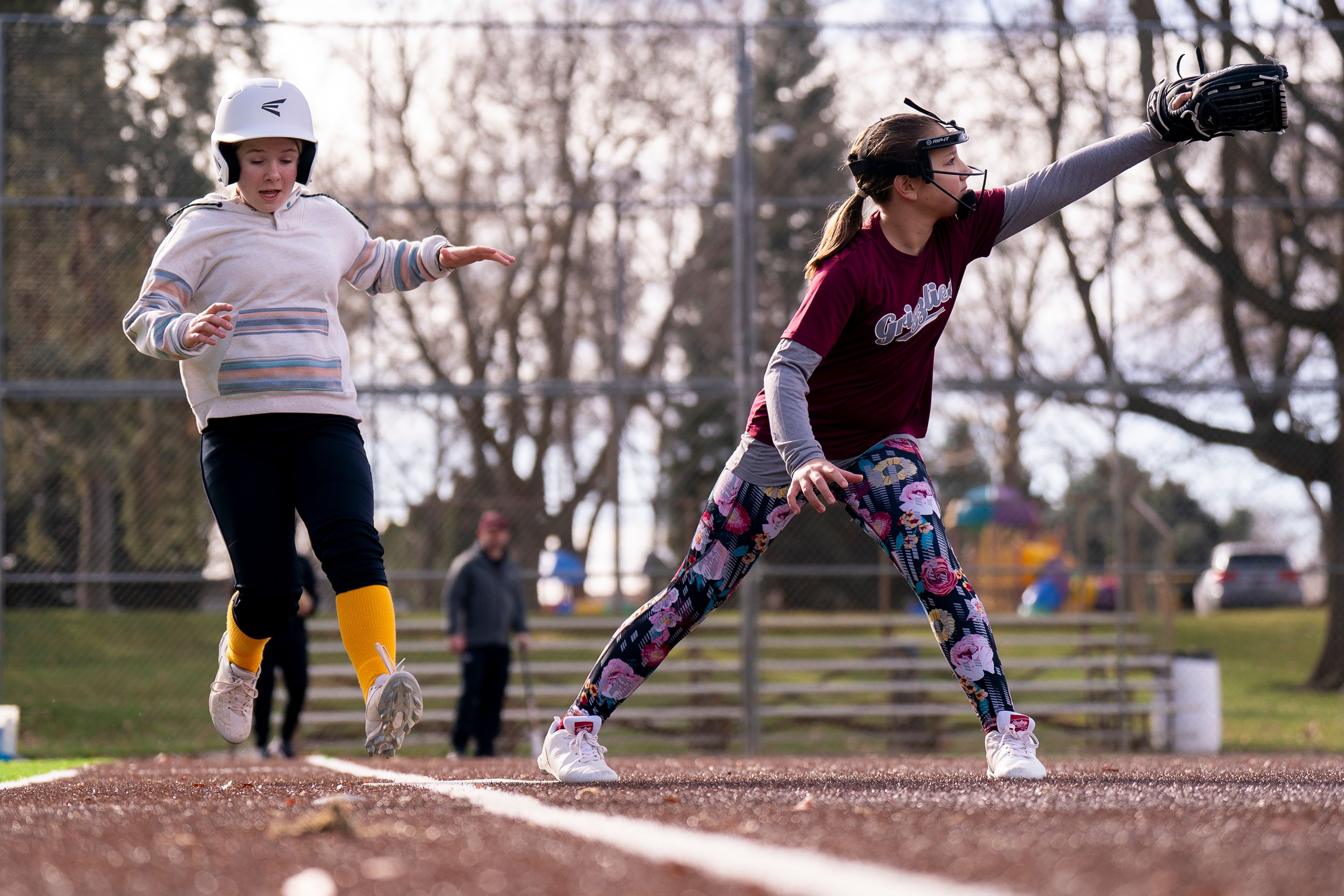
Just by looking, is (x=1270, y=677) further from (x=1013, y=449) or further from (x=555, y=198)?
(x=555, y=198)

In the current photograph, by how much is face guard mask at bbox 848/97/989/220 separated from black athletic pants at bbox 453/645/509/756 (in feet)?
22.2

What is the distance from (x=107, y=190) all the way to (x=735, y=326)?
525 cm

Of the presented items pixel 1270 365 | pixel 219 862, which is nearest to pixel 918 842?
pixel 219 862

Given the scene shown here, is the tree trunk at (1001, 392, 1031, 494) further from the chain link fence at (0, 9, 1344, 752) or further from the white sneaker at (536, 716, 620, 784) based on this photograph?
the white sneaker at (536, 716, 620, 784)

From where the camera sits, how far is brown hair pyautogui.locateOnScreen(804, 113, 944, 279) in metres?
4.37

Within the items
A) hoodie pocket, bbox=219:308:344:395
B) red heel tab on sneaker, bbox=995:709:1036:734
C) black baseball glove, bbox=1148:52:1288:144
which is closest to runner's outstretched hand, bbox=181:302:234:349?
hoodie pocket, bbox=219:308:344:395

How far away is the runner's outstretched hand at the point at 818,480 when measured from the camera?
3.89 meters

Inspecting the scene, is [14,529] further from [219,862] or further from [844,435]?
[219,862]

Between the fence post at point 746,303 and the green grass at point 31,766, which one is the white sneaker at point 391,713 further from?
the fence post at point 746,303

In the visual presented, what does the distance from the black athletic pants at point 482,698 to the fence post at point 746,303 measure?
1795 millimetres

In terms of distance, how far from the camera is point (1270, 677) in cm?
1566

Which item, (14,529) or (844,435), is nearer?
(844,435)

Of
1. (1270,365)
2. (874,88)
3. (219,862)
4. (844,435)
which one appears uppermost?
(874,88)

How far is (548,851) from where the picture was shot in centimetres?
269
